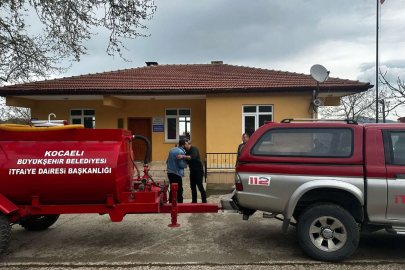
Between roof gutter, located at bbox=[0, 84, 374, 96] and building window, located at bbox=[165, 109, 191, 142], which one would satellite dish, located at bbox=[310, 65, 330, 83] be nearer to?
roof gutter, located at bbox=[0, 84, 374, 96]

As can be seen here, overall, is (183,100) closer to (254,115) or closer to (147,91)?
(147,91)

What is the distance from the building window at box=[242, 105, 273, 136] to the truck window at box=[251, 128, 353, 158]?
6795mm

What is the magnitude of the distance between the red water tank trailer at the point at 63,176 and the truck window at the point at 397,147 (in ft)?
10.5

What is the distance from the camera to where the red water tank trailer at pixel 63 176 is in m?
3.93

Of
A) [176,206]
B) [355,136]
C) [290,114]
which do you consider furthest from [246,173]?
[290,114]

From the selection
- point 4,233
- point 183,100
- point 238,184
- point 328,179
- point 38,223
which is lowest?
point 38,223

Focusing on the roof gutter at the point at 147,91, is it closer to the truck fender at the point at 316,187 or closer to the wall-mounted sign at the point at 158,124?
the wall-mounted sign at the point at 158,124

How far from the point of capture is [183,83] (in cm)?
1148

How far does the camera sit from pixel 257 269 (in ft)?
12.0

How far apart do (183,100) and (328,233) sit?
9.65 metres

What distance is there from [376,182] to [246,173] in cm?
174

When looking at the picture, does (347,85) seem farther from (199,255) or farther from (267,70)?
(199,255)

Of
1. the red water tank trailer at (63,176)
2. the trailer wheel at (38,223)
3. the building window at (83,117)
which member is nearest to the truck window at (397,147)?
the red water tank trailer at (63,176)

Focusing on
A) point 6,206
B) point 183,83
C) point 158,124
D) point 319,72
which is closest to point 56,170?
point 6,206
